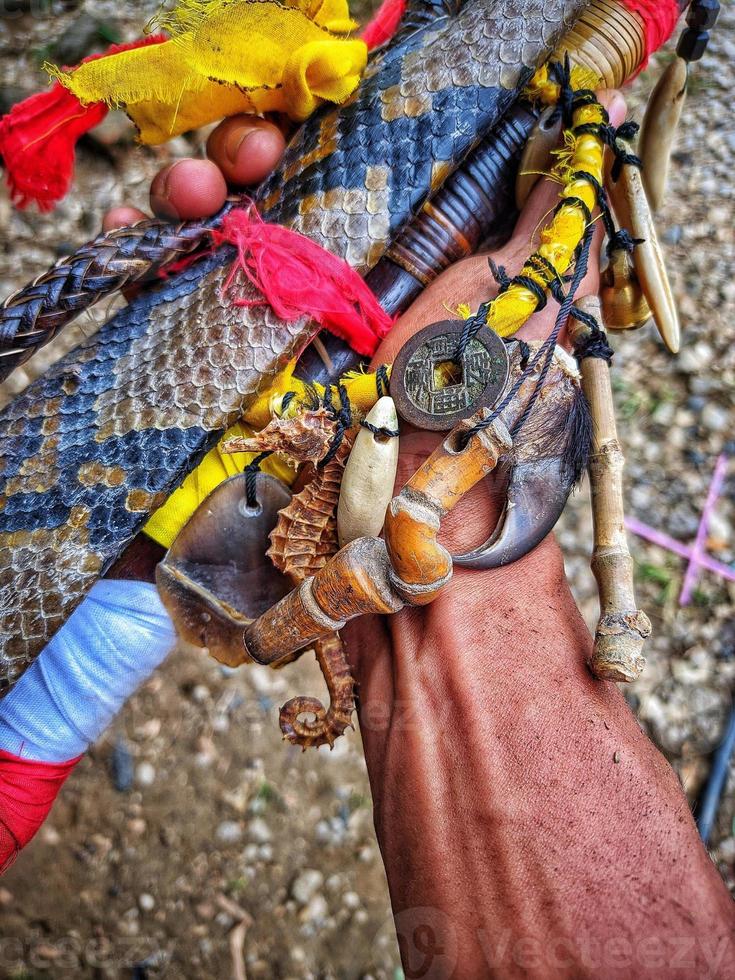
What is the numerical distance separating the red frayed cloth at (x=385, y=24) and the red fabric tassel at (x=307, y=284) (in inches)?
26.7

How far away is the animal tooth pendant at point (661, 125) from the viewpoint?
1.59m

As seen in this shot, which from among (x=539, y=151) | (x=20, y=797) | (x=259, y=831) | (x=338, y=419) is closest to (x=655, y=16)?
(x=539, y=151)

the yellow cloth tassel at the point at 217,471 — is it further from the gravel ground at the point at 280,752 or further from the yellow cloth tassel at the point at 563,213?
the gravel ground at the point at 280,752

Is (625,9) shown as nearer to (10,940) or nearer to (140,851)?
(140,851)

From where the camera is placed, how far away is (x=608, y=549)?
50.5 inches

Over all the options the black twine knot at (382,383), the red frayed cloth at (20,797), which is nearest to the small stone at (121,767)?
the red frayed cloth at (20,797)

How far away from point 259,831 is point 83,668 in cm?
155

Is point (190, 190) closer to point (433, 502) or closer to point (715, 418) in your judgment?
point (433, 502)

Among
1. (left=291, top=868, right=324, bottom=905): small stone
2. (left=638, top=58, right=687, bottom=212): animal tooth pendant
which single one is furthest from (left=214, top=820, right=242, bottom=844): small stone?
(left=638, top=58, right=687, bottom=212): animal tooth pendant

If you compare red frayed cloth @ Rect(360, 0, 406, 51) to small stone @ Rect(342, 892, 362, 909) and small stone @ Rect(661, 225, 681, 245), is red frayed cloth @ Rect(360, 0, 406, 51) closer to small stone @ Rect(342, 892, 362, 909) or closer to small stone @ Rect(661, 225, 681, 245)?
small stone @ Rect(661, 225, 681, 245)

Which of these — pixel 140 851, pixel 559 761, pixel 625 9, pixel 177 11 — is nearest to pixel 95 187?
pixel 177 11

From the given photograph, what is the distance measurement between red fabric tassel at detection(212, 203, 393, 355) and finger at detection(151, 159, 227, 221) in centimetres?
12

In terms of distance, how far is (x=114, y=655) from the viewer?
4.83ft

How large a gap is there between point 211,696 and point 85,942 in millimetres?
922
